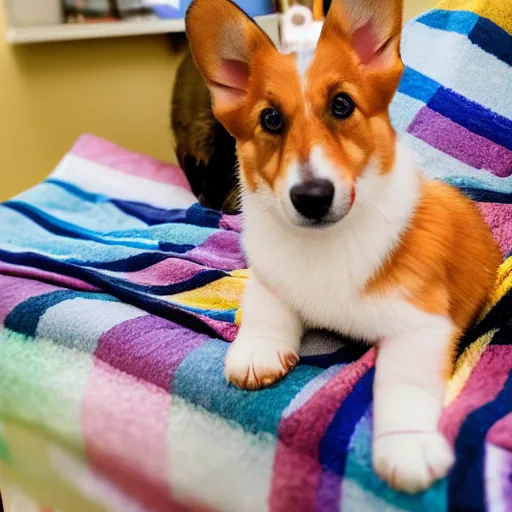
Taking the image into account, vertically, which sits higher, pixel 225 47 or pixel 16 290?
pixel 225 47

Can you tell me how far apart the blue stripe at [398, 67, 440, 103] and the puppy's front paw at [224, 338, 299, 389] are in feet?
2.81

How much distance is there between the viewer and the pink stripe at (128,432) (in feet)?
2.68

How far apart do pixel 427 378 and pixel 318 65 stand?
40cm

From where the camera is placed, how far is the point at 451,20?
1.46 m

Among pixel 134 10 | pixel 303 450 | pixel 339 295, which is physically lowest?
pixel 303 450

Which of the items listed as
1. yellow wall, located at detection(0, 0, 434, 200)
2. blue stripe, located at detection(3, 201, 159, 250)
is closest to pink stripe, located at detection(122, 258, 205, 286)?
A: blue stripe, located at detection(3, 201, 159, 250)

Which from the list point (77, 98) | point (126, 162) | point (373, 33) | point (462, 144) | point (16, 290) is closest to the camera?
point (373, 33)

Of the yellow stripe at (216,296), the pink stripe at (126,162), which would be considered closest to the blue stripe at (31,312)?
the yellow stripe at (216,296)

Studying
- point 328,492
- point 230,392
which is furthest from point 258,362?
point 328,492

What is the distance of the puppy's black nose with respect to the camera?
66cm

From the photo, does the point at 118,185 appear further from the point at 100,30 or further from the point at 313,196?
the point at 313,196

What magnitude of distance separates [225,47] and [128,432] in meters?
0.55

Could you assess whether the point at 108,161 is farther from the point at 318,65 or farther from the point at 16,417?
the point at 318,65

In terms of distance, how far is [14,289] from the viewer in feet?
3.48
